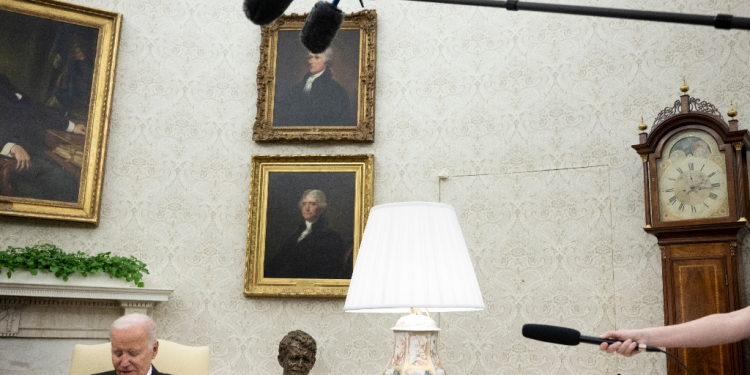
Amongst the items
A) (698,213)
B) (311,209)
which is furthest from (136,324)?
(698,213)

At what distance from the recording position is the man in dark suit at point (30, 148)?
455 centimetres

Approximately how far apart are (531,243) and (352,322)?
4.35ft

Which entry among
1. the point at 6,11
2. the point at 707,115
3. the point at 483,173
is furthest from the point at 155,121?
the point at 707,115

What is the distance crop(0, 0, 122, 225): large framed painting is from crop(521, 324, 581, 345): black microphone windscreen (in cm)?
364

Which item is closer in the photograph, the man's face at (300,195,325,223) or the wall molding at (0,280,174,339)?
the wall molding at (0,280,174,339)

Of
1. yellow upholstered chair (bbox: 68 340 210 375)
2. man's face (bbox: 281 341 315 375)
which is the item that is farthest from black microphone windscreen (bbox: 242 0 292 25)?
man's face (bbox: 281 341 315 375)

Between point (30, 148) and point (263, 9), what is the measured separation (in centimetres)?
378

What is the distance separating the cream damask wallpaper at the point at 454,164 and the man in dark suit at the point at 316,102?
202 millimetres

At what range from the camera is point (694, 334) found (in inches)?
74.6

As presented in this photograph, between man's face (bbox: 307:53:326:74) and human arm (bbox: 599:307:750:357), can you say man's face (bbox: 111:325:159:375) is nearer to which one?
human arm (bbox: 599:307:750:357)

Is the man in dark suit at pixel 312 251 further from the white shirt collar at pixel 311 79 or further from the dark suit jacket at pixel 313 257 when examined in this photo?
the white shirt collar at pixel 311 79

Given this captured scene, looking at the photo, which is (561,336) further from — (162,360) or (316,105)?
(316,105)

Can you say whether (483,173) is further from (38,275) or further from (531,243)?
(38,275)

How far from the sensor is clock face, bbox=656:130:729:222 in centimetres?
371
